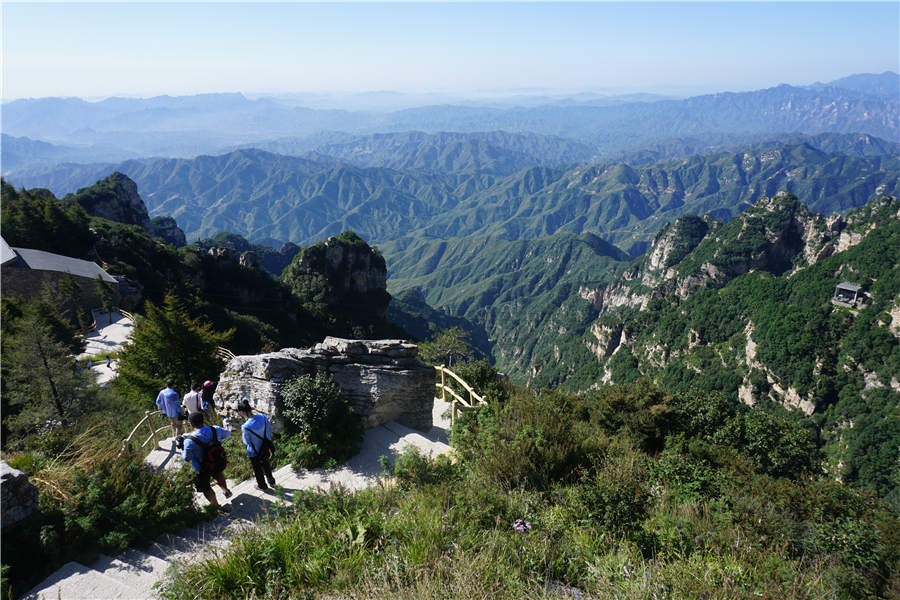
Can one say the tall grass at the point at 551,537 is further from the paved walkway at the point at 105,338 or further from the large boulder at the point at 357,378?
the paved walkway at the point at 105,338

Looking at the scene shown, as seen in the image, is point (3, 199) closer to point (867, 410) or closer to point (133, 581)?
point (133, 581)

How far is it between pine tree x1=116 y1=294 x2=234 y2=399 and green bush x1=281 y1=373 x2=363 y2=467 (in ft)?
18.8

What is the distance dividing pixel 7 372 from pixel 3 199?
136 ft

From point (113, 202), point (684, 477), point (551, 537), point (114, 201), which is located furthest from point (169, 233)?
point (551, 537)

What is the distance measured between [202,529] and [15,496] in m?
2.18

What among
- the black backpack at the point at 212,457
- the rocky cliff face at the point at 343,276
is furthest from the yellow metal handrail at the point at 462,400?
the rocky cliff face at the point at 343,276

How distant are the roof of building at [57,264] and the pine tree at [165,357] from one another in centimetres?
2082

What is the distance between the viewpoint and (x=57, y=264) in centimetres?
2956

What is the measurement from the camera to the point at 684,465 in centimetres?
798

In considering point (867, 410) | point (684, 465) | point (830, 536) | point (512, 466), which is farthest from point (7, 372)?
point (867, 410)

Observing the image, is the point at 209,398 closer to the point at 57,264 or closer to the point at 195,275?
the point at 57,264

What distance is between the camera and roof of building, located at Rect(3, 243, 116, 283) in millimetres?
28117

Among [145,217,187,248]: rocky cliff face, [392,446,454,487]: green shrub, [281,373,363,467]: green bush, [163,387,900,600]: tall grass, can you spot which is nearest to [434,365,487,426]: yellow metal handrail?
[163,387,900,600]: tall grass

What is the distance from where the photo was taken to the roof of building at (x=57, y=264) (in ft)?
92.2
